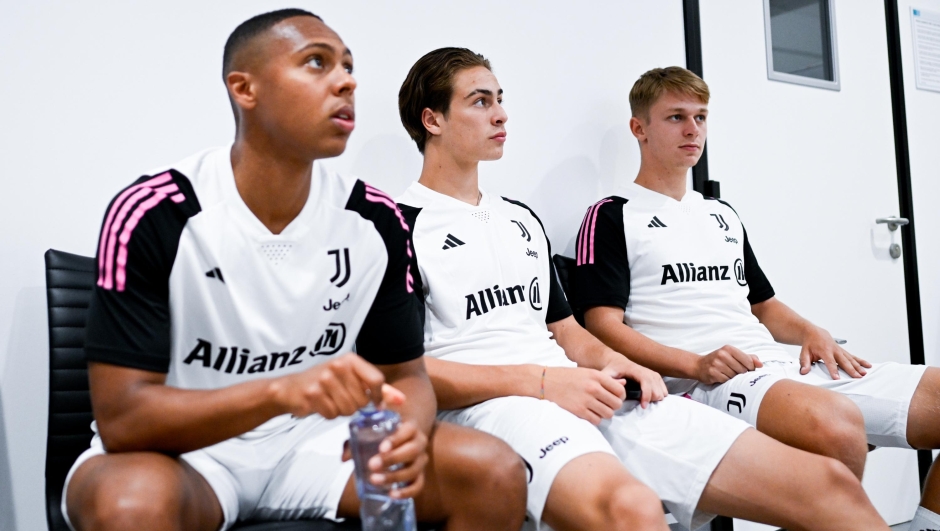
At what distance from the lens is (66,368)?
4.73ft

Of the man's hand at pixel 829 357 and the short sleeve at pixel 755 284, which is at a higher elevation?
the short sleeve at pixel 755 284

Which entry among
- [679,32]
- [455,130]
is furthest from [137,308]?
[679,32]

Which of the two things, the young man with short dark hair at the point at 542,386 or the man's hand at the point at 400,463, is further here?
the young man with short dark hair at the point at 542,386

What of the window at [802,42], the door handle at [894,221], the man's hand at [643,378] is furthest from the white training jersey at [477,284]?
the door handle at [894,221]

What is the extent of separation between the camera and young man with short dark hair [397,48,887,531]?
55.7 inches

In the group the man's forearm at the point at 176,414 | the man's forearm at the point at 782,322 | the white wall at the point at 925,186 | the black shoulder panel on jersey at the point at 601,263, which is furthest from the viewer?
the white wall at the point at 925,186

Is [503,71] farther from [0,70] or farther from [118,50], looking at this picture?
[0,70]

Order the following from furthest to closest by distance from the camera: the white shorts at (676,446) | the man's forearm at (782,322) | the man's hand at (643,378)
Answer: the man's forearm at (782,322) < the man's hand at (643,378) < the white shorts at (676,446)

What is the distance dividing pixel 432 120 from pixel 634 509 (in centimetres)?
112

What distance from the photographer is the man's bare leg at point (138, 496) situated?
37.8 inches

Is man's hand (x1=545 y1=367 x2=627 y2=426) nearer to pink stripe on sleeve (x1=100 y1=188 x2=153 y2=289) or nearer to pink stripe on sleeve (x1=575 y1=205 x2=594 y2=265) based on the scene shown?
pink stripe on sleeve (x1=575 y1=205 x2=594 y2=265)

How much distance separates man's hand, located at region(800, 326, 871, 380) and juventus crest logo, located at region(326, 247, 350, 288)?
4.24ft

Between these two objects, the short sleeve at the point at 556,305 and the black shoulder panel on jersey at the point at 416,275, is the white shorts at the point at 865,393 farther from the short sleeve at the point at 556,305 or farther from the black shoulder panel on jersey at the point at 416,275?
the black shoulder panel on jersey at the point at 416,275

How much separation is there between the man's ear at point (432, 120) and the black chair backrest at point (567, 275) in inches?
20.0
